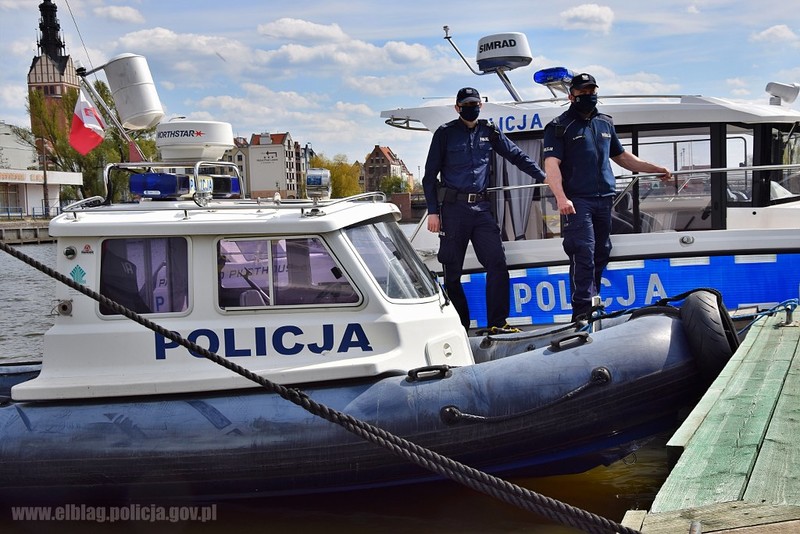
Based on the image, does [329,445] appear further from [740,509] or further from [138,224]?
[740,509]

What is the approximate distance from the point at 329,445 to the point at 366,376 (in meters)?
0.42

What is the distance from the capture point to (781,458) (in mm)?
3123

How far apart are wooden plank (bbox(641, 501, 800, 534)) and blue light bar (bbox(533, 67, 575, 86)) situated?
5496mm

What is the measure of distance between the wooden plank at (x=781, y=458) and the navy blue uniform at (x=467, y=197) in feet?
8.35

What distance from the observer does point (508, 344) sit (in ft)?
19.7

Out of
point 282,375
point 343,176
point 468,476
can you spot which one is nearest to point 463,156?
point 282,375

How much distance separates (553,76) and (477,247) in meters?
2.15

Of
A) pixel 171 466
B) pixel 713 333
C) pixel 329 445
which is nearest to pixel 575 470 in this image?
pixel 713 333

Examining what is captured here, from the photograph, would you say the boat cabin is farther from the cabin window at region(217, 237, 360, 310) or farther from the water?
the water

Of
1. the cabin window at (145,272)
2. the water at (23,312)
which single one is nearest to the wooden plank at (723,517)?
the cabin window at (145,272)

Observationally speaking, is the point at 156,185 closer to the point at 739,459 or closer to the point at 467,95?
the point at 467,95

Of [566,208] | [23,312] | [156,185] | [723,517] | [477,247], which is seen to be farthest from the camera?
[23,312]

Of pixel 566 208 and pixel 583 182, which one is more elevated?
pixel 583 182

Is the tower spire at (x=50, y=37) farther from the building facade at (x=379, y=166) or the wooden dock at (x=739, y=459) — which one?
the wooden dock at (x=739, y=459)
